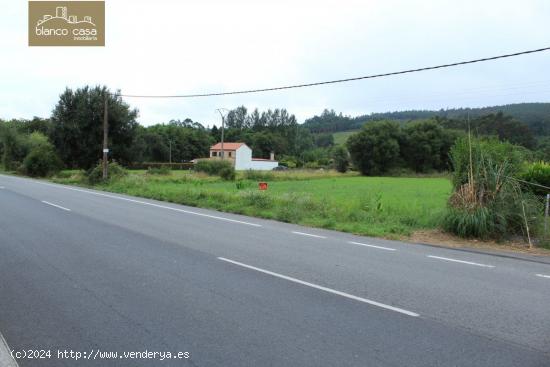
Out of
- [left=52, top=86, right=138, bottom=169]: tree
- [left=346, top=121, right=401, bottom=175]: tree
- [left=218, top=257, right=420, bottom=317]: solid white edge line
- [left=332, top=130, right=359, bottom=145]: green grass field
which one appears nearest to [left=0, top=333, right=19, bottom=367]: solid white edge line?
[left=218, top=257, right=420, bottom=317]: solid white edge line

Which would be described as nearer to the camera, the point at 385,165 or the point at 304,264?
the point at 304,264

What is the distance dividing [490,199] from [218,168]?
44.7 m

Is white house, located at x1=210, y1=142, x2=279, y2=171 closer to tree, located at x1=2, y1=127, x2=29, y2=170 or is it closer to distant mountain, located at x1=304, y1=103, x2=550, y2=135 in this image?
distant mountain, located at x1=304, y1=103, x2=550, y2=135

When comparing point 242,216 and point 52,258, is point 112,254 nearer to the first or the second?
point 52,258

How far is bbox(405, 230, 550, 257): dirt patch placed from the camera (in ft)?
37.6

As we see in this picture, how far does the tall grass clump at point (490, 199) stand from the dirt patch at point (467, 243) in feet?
0.98

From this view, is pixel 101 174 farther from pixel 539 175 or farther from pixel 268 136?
pixel 268 136

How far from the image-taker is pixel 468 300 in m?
6.41

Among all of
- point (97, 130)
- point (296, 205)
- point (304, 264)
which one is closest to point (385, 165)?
point (97, 130)

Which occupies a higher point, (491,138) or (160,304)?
(491,138)

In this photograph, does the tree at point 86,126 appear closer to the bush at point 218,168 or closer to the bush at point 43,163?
the bush at point 43,163

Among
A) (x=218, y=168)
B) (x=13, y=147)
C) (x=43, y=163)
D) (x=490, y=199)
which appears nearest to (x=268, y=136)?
(x=13, y=147)

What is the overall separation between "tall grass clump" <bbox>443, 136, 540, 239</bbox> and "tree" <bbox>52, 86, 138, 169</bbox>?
43.3 meters

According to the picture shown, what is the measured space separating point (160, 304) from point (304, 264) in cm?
331
